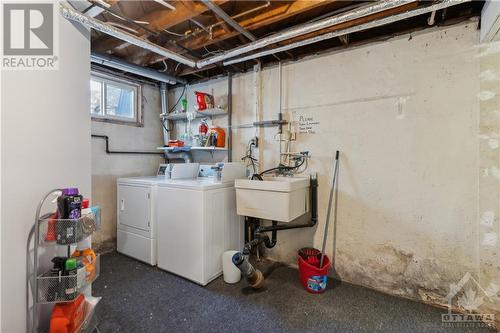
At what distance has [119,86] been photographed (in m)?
3.07

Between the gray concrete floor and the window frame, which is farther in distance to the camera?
the window frame

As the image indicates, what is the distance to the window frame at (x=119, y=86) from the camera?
282 cm

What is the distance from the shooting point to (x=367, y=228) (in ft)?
7.09

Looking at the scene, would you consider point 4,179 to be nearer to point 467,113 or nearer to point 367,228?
point 367,228

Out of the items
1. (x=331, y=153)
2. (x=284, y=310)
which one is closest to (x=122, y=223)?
(x=284, y=310)

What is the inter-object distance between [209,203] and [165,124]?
1840mm

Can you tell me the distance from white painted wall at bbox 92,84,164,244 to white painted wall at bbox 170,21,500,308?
2125 millimetres

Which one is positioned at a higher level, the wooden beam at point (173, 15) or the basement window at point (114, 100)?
the wooden beam at point (173, 15)

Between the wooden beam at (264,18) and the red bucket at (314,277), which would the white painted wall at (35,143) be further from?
the red bucket at (314,277)

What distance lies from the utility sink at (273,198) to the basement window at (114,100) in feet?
6.47
